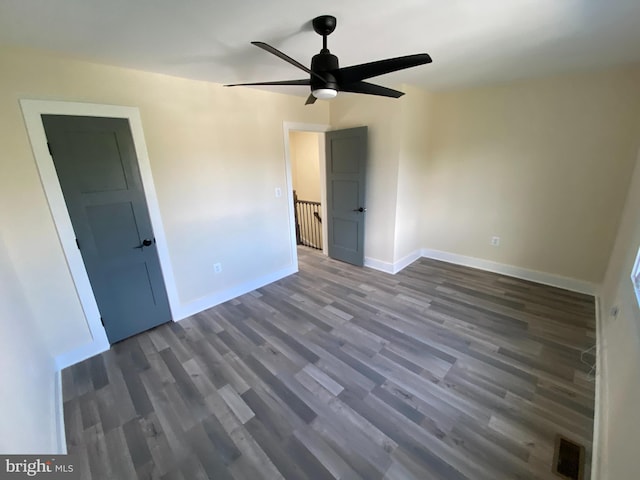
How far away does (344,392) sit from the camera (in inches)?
77.6

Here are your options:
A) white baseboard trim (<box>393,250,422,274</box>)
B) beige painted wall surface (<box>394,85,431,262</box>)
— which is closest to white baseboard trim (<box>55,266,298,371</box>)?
white baseboard trim (<box>393,250,422,274</box>)

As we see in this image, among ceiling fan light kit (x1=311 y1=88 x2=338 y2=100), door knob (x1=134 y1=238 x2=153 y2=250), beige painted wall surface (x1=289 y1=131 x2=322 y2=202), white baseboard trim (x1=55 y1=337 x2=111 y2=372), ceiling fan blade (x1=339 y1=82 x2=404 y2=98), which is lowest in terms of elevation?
white baseboard trim (x1=55 y1=337 x2=111 y2=372)

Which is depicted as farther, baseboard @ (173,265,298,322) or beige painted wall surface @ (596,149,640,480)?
baseboard @ (173,265,298,322)

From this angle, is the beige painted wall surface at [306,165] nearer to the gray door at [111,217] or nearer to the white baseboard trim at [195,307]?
the white baseboard trim at [195,307]

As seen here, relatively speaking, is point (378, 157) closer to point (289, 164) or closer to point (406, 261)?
point (289, 164)

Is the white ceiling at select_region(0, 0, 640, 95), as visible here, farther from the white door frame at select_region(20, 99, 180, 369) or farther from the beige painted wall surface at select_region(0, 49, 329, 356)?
the white door frame at select_region(20, 99, 180, 369)

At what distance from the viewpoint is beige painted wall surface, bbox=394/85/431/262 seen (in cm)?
347

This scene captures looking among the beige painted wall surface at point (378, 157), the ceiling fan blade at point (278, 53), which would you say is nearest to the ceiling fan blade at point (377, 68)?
the ceiling fan blade at point (278, 53)

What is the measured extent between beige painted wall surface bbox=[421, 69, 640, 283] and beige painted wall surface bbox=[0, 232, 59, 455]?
465 centimetres

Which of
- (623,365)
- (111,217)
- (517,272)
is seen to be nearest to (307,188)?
(111,217)

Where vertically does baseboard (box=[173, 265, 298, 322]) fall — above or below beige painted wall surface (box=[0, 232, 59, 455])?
below

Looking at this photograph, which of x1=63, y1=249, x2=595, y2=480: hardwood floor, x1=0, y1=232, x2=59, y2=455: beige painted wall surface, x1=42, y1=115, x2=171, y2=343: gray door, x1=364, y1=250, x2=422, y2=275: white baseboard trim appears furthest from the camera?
x1=364, y1=250, x2=422, y2=275: white baseboard trim

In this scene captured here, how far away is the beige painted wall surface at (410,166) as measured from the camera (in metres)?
3.47

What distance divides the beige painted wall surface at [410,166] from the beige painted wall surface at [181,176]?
126 cm
